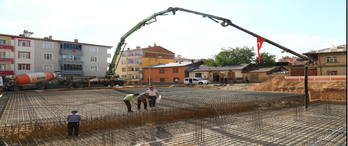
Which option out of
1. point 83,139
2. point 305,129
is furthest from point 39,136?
point 305,129

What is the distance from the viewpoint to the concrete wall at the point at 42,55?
36.5 m

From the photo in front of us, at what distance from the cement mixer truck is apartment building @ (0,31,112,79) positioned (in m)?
9.40

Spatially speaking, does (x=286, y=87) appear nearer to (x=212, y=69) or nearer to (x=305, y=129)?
(x=305, y=129)

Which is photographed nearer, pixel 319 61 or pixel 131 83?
pixel 319 61

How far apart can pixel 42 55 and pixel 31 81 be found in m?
13.4

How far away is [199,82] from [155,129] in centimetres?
2617

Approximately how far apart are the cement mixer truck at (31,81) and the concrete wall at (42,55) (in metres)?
10.4

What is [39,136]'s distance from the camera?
21.2 ft

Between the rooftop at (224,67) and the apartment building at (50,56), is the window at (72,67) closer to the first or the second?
the apartment building at (50,56)

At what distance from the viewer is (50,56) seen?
3831 cm

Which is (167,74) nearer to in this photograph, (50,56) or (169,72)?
(169,72)

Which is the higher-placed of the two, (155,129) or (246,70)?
(246,70)

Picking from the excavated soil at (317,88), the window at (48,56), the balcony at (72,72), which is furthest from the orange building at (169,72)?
the excavated soil at (317,88)

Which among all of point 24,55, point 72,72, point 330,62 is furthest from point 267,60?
point 24,55
